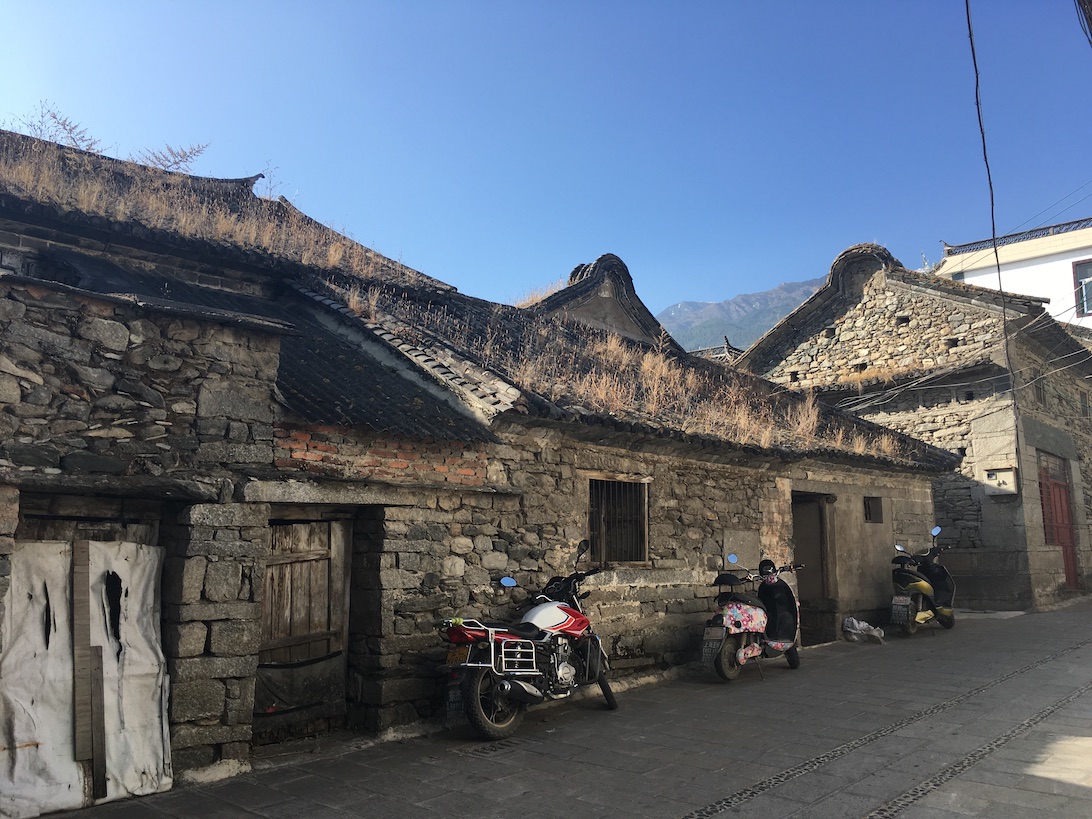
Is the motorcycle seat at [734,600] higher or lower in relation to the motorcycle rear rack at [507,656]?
higher

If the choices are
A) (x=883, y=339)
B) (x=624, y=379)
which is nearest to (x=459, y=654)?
(x=624, y=379)

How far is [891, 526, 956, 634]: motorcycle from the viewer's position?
11555mm

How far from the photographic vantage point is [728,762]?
537cm

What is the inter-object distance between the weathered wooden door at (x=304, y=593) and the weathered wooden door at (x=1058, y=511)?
14.4 meters

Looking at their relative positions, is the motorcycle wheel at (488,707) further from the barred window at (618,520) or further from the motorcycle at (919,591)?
the motorcycle at (919,591)

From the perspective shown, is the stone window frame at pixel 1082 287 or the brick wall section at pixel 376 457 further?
the stone window frame at pixel 1082 287

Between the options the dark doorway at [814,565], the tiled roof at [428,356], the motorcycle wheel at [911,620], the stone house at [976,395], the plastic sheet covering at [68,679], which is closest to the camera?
the plastic sheet covering at [68,679]

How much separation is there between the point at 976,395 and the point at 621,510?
33.2 ft

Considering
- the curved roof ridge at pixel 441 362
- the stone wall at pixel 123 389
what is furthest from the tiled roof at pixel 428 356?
the stone wall at pixel 123 389

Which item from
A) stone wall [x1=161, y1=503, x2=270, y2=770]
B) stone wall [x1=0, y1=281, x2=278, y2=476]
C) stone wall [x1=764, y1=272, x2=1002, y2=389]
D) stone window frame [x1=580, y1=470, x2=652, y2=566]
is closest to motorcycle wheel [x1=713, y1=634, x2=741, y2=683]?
stone window frame [x1=580, y1=470, x2=652, y2=566]

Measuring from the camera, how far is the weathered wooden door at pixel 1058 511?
→ 15594 mm

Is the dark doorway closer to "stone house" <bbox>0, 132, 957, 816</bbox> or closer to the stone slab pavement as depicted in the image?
"stone house" <bbox>0, 132, 957, 816</bbox>

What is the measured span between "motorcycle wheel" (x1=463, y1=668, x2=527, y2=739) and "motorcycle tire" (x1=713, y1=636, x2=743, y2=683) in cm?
280

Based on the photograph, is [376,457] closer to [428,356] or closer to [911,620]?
[428,356]
